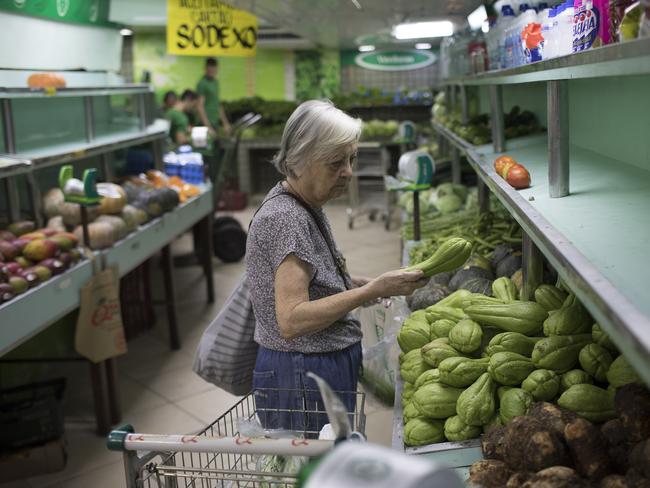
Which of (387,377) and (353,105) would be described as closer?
(387,377)

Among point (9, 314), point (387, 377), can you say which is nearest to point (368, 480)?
point (387, 377)

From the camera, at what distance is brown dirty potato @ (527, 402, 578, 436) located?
164 cm

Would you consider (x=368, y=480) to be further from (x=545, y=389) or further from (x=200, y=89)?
(x=200, y=89)

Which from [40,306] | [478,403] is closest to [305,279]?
[478,403]

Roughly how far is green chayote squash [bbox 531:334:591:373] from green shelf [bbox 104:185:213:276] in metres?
2.99

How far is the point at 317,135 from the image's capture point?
2232 mm

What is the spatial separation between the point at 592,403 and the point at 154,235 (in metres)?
3.93

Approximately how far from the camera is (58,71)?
6035 millimetres

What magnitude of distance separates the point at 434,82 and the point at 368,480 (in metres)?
13.9

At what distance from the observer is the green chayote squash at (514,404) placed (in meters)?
1.88

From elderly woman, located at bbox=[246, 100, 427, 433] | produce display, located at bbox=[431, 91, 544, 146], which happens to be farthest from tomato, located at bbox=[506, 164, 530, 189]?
produce display, located at bbox=[431, 91, 544, 146]

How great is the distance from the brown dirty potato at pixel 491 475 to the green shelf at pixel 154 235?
313cm

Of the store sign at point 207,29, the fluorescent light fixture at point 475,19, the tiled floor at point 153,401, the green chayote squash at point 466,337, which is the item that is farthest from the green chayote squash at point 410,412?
the store sign at point 207,29

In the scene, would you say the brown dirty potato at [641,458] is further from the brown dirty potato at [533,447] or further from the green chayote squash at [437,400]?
the green chayote squash at [437,400]
